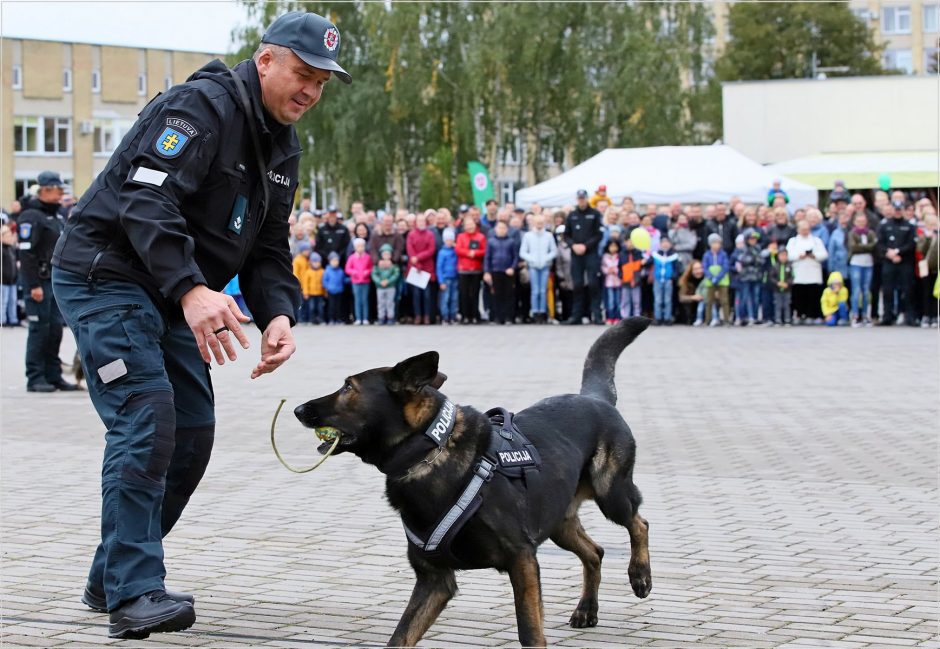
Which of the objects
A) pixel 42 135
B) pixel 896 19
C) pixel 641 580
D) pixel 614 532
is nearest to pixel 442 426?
pixel 641 580

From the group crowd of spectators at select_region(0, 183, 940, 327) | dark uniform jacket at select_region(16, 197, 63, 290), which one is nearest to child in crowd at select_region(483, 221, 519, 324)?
crowd of spectators at select_region(0, 183, 940, 327)

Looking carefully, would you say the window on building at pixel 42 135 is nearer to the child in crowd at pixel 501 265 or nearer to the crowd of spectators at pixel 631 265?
the crowd of spectators at pixel 631 265

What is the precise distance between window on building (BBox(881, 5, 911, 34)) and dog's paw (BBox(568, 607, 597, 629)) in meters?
94.6

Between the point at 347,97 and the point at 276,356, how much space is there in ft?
141

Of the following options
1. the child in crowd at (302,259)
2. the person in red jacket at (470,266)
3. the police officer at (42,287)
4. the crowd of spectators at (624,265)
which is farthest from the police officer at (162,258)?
the child in crowd at (302,259)

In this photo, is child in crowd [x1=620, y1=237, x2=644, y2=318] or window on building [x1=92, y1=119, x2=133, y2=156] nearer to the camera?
child in crowd [x1=620, y1=237, x2=644, y2=318]

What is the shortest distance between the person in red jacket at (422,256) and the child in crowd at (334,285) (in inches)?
51.1

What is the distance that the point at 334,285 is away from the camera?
2370 cm

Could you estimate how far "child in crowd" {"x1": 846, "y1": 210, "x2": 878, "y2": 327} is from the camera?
20.8m

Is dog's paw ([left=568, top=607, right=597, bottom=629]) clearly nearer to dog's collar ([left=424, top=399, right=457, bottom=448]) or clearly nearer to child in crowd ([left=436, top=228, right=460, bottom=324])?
dog's collar ([left=424, top=399, right=457, bottom=448])

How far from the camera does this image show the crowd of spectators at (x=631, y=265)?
829 inches

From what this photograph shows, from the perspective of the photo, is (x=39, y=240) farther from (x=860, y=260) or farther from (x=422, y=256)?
(x=860, y=260)

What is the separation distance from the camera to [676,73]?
4516cm

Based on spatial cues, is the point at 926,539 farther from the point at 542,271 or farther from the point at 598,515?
the point at 542,271
